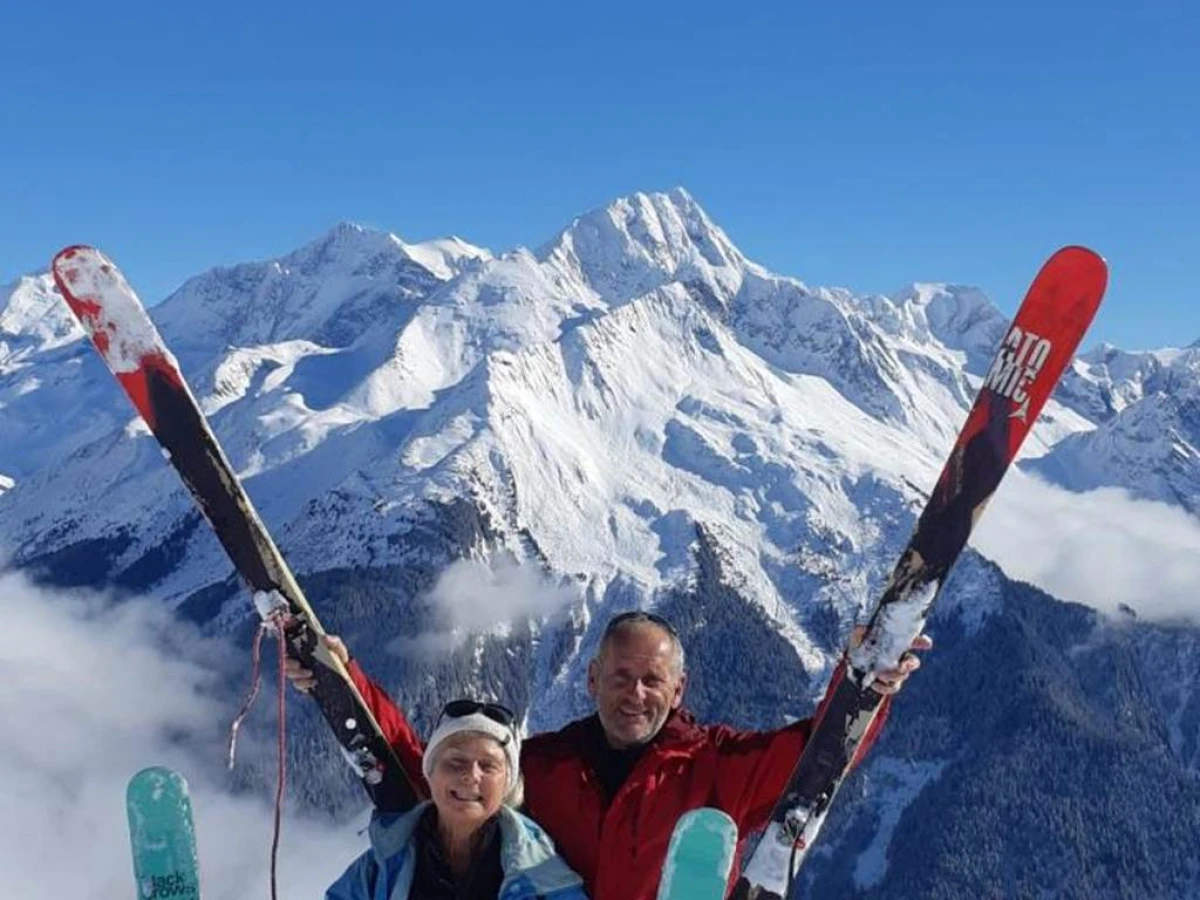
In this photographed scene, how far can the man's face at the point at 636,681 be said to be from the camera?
26.6 feet

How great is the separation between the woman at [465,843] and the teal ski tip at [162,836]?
1131 millimetres

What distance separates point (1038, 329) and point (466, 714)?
4555 millimetres

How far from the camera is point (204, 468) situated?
9.21 metres

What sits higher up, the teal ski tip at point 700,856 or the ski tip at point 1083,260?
the ski tip at point 1083,260

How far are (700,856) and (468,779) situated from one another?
4.74 ft

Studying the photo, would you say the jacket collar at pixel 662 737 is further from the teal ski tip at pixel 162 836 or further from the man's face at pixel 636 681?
the teal ski tip at pixel 162 836

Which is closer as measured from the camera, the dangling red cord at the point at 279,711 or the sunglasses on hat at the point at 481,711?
the sunglasses on hat at the point at 481,711

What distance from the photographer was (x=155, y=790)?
7770 mm

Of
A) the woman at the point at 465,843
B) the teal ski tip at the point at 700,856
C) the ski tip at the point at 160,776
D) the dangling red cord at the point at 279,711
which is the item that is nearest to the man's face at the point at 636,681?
the woman at the point at 465,843

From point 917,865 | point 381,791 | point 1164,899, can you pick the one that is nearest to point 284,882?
point 917,865

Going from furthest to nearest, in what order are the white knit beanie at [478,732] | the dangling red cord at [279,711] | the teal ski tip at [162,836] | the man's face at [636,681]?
1. the dangling red cord at [279,711]
2. the man's face at [636,681]
3. the teal ski tip at [162,836]
4. the white knit beanie at [478,732]

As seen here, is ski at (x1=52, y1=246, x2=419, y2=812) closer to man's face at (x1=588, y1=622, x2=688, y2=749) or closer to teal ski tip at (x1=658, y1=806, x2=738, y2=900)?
man's face at (x1=588, y1=622, x2=688, y2=749)

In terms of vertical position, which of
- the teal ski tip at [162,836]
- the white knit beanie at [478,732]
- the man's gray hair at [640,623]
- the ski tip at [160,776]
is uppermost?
the man's gray hair at [640,623]

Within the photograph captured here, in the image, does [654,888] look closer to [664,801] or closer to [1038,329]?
[664,801]
